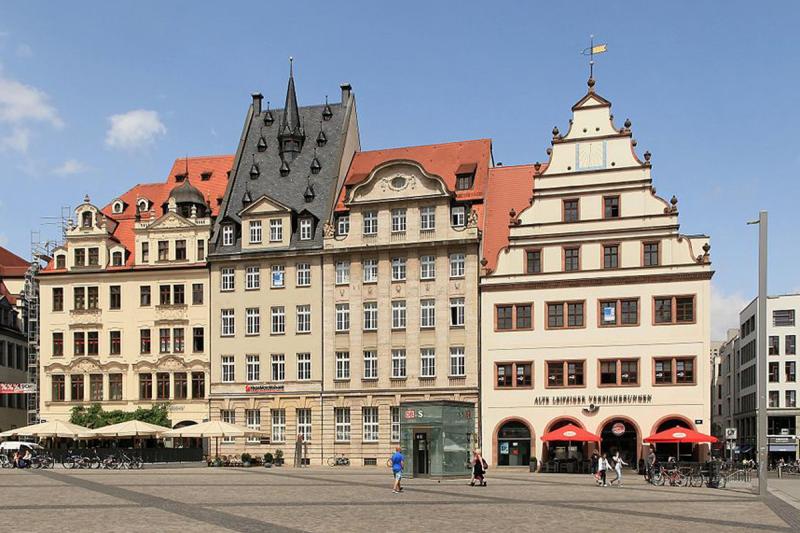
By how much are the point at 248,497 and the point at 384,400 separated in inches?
1259

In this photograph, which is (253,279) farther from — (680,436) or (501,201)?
(680,436)

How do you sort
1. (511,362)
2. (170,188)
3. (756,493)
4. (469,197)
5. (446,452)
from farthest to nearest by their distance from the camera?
(170,188)
(469,197)
(511,362)
(446,452)
(756,493)

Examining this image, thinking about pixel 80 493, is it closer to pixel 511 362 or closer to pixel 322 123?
pixel 511 362

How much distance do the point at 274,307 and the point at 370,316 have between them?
257 inches

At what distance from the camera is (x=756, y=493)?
4206 centimetres

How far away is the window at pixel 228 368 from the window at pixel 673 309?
26922mm

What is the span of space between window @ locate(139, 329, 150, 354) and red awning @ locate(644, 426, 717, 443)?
3361 centimetres

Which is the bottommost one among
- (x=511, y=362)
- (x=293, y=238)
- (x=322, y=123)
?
(x=511, y=362)

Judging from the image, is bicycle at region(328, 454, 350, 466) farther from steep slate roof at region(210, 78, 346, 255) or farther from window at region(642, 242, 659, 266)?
window at region(642, 242, 659, 266)

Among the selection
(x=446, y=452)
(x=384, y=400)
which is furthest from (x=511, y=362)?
(x=446, y=452)

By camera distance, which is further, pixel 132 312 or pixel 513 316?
pixel 132 312

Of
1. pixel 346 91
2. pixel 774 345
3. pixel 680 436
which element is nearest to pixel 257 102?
pixel 346 91

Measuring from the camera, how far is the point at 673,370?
59344mm

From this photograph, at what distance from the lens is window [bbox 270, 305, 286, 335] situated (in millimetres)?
69312
